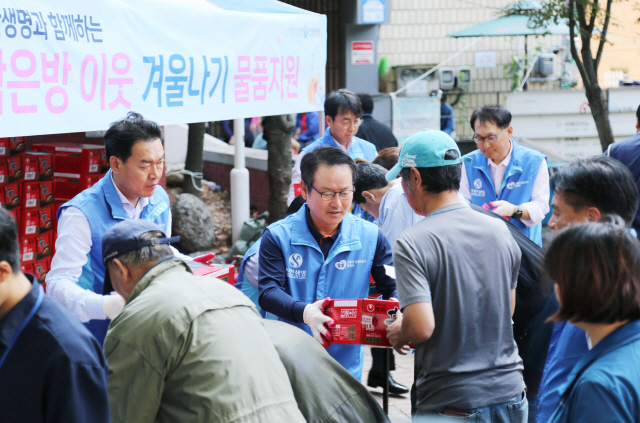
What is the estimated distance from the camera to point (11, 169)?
506 cm

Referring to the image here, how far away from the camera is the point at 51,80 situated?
11.0 ft

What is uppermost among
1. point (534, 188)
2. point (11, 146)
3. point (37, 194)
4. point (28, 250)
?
point (11, 146)

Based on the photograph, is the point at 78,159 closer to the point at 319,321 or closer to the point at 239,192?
the point at 319,321

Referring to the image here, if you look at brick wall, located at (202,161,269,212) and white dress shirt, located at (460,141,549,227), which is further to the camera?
brick wall, located at (202,161,269,212)

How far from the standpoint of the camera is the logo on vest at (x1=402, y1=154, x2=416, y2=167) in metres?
2.49

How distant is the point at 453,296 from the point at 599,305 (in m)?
0.74

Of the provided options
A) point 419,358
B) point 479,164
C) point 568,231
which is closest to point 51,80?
point 419,358

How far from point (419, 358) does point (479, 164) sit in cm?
278

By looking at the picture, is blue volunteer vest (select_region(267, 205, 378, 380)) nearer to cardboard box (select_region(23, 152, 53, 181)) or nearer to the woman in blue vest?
the woman in blue vest

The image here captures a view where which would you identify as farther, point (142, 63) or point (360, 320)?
point (142, 63)

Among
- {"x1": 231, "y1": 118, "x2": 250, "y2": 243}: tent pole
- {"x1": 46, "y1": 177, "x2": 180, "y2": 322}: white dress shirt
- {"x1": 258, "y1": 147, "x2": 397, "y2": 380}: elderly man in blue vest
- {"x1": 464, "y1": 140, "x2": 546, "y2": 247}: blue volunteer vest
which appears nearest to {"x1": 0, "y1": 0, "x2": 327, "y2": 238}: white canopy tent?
{"x1": 46, "y1": 177, "x2": 180, "y2": 322}: white dress shirt

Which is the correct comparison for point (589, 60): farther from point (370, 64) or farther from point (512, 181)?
point (370, 64)

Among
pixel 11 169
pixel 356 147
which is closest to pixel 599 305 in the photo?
pixel 356 147

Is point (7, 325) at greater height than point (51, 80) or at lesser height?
lesser
